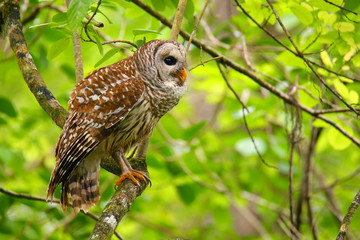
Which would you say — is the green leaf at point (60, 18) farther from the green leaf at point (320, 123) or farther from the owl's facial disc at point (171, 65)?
the green leaf at point (320, 123)

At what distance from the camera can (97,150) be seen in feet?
9.54

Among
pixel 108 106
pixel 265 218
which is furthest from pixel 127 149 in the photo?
pixel 265 218

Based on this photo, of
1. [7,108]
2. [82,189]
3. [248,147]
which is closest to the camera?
[82,189]

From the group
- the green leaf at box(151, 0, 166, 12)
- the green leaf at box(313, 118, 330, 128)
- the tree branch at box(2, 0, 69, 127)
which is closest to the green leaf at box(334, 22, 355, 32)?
the green leaf at box(313, 118, 330, 128)

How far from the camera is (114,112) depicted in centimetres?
273

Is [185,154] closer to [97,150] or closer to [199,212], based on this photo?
[97,150]

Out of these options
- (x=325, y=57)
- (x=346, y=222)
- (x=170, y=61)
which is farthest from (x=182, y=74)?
(x=346, y=222)

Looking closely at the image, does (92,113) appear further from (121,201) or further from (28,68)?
(121,201)

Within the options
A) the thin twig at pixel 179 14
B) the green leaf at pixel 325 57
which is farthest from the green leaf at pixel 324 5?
the thin twig at pixel 179 14

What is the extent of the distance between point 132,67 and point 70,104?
445 mm

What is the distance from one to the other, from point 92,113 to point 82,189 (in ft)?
1.82

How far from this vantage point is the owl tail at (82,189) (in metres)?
2.94

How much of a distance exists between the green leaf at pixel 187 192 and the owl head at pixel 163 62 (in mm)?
1850

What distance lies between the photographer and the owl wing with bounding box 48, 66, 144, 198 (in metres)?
2.63
